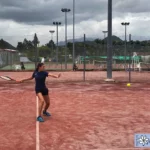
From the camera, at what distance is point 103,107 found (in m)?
10.1

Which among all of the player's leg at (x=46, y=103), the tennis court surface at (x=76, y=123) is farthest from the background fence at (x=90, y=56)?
the player's leg at (x=46, y=103)

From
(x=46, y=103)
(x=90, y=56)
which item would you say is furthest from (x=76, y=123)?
(x=90, y=56)

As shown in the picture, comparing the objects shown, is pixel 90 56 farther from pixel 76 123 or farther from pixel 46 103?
pixel 76 123

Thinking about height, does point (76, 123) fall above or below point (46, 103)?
below

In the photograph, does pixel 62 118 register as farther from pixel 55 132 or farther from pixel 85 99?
pixel 85 99

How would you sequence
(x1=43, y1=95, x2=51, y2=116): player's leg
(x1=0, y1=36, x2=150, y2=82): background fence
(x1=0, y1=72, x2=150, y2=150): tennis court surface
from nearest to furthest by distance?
(x1=0, y1=72, x2=150, y2=150): tennis court surface, (x1=43, y1=95, x2=51, y2=116): player's leg, (x1=0, y1=36, x2=150, y2=82): background fence

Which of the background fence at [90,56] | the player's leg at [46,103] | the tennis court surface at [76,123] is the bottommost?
the tennis court surface at [76,123]

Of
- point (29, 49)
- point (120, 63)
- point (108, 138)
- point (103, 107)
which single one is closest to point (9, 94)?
point (103, 107)

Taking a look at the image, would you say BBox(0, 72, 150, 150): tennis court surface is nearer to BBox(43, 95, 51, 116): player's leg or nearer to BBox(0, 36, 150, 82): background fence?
BBox(43, 95, 51, 116): player's leg

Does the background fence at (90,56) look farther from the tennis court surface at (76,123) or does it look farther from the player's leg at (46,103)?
the player's leg at (46,103)

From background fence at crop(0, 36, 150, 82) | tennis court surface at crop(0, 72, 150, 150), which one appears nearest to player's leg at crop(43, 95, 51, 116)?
tennis court surface at crop(0, 72, 150, 150)

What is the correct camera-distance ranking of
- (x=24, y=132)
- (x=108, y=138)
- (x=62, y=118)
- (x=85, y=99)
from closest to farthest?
(x=108, y=138), (x=24, y=132), (x=62, y=118), (x=85, y=99)

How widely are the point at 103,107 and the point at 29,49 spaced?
2281 cm

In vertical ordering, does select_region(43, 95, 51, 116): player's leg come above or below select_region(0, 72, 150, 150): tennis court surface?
above
